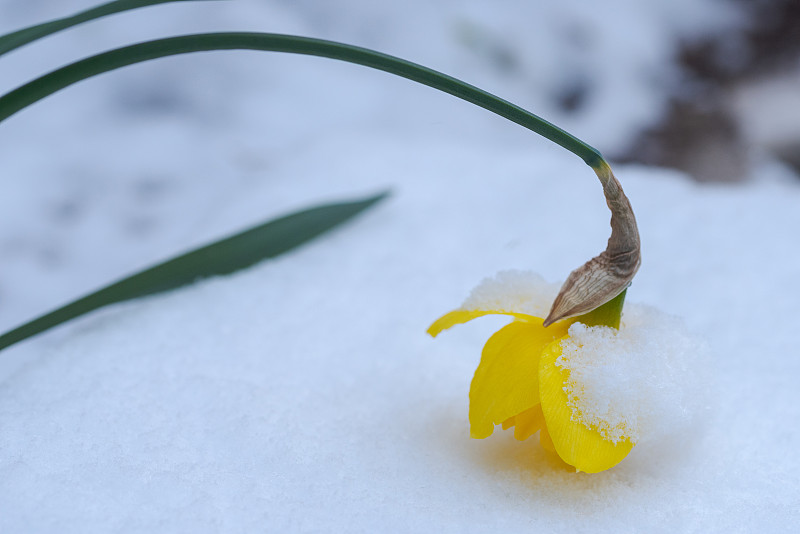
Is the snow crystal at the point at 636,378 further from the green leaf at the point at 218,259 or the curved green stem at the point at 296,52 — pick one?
the green leaf at the point at 218,259

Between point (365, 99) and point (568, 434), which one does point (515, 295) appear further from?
point (365, 99)

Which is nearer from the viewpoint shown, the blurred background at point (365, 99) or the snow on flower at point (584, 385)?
the snow on flower at point (584, 385)

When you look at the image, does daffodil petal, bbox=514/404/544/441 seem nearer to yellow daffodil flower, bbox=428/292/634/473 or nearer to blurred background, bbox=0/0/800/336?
yellow daffodil flower, bbox=428/292/634/473

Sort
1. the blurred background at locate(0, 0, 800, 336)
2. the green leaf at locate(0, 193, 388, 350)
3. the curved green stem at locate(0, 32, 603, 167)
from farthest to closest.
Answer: the blurred background at locate(0, 0, 800, 336)
the green leaf at locate(0, 193, 388, 350)
the curved green stem at locate(0, 32, 603, 167)

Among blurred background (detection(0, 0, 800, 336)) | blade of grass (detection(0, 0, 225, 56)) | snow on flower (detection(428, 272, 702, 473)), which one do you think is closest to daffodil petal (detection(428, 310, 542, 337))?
snow on flower (detection(428, 272, 702, 473))

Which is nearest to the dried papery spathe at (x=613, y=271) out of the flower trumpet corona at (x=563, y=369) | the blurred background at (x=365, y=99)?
the flower trumpet corona at (x=563, y=369)

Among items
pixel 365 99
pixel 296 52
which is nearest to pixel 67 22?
pixel 296 52
